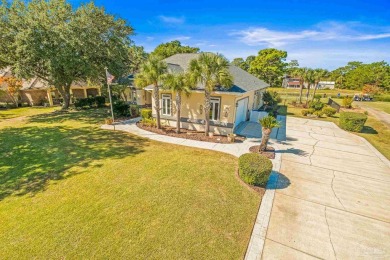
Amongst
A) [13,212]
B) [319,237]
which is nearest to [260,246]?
[319,237]

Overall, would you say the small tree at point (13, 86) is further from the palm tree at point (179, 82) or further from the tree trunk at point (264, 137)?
the tree trunk at point (264, 137)

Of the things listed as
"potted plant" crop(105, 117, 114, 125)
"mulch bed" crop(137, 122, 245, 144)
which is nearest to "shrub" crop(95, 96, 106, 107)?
"potted plant" crop(105, 117, 114, 125)

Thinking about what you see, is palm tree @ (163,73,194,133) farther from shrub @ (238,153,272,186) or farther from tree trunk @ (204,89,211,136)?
shrub @ (238,153,272,186)

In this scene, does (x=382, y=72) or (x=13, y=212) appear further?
(x=382, y=72)

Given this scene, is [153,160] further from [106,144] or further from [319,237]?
[319,237]

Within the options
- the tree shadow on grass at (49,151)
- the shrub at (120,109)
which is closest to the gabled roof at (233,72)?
the shrub at (120,109)

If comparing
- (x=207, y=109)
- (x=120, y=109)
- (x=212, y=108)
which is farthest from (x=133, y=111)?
(x=207, y=109)
